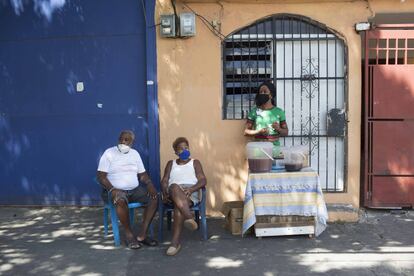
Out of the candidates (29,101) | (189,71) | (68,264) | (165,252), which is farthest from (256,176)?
(29,101)

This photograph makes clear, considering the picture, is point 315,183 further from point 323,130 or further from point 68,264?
point 68,264

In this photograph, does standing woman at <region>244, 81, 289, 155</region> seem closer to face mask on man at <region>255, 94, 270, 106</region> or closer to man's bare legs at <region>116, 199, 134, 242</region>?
face mask on man at <region>255, 94, 270, 106</region>

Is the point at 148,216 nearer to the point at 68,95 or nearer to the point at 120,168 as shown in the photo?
the point at 120,168

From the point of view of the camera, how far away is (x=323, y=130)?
6.43m

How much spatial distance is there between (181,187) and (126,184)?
1.99ft

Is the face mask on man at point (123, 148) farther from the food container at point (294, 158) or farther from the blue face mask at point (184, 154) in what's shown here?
the food container at point (294, 158)

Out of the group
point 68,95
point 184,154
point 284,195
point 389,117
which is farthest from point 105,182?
point 389,117

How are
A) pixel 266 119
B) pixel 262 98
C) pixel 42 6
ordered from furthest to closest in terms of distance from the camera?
pixel 42 6
pixel 266 119
pixel 262 98

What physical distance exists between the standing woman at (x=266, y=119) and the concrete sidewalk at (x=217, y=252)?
1198 millimetres

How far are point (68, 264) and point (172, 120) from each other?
7.61ft

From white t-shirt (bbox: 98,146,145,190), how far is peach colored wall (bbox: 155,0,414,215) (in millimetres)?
916

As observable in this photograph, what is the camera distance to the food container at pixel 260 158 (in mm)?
5523

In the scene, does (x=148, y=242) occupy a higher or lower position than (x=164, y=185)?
lower

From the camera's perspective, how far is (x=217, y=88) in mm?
6348
